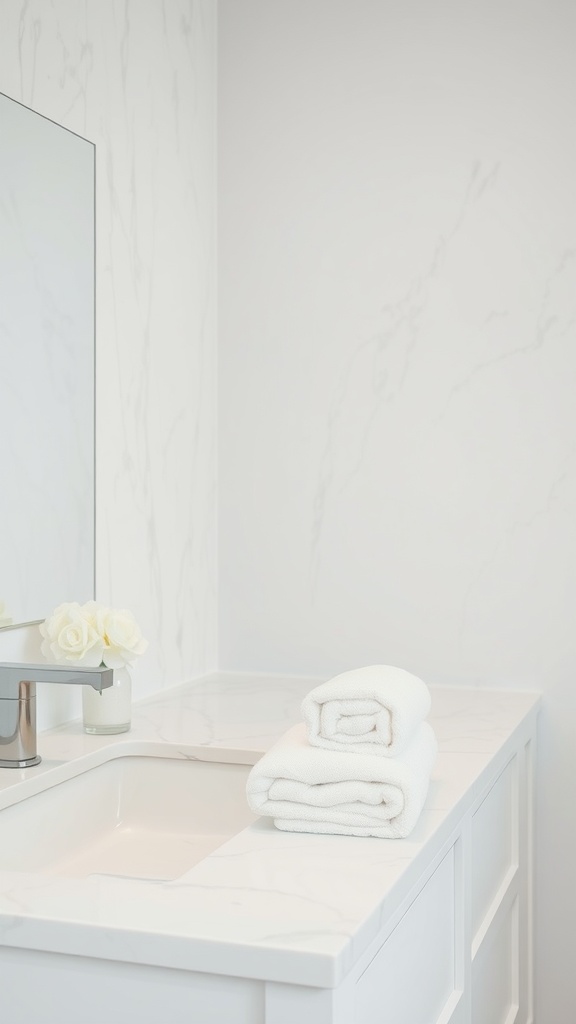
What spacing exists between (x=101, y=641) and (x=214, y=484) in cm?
74

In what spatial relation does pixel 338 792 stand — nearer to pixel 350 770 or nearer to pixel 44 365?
pixel 350 770

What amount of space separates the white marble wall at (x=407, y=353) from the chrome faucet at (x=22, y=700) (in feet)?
2.72

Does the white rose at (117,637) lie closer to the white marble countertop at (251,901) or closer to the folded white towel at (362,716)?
the white marble countertop at (251,901)

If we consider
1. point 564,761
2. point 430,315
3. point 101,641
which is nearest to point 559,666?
point 564,761

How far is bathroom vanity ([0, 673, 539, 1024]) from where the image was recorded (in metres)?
0.88

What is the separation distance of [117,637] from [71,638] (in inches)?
2.8

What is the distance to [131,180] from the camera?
183cm

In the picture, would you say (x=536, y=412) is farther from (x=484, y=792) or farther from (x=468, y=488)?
(x=484, y=792)

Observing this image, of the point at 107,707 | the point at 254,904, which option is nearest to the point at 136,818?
the point at 107,707

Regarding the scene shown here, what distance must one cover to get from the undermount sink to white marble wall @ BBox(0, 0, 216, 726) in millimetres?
167

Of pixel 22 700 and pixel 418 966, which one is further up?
pixel 22 700

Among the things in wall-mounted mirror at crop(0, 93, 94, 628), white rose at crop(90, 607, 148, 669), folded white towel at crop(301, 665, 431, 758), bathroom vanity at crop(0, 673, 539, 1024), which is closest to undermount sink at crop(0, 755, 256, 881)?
bathroom vanity at crop(0, 673, 539, 1024)

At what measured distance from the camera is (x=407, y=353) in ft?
6.68

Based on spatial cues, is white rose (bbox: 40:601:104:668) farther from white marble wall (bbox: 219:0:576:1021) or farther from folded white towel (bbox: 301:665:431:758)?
white marble wall (bbox: 219:0:576:1021)
